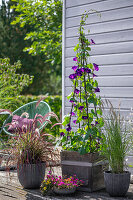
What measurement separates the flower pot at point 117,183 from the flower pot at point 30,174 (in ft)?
2.25

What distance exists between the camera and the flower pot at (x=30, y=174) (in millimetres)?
3082

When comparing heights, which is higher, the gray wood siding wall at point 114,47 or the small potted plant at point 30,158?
the gray wood siding wall at point 114,47

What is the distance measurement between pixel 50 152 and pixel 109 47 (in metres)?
1.50

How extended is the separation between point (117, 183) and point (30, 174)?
84 centimetres

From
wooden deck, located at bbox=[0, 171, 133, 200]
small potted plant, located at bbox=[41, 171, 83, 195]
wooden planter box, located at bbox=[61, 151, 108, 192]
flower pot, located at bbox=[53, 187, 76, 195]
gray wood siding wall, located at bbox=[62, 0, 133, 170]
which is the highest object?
gray wood siding wall, located at bbox=[62, 0, 133, 170]

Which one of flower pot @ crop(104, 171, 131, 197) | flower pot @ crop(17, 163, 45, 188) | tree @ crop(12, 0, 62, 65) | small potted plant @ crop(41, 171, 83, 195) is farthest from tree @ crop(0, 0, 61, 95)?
flower pot @ crop(104, 171, 131, 197)

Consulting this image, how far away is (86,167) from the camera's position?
9.93ft

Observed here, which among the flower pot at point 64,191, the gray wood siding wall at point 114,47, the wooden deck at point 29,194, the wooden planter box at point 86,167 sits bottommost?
the wooden deck at point 29,194

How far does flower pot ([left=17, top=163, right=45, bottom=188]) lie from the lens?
308 cm

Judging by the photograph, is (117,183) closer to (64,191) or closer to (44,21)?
(64,191)

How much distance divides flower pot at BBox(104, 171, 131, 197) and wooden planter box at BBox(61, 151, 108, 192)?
0.19 metres

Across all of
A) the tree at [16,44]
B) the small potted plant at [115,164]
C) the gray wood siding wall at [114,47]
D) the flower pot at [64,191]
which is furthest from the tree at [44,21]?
the tree at [16,44]

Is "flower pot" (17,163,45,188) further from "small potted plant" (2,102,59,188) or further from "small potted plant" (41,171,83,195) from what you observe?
"small potted plant" (41,171,83,195)

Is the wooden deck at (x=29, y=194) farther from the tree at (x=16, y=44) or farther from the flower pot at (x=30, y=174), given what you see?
the tree at (x=16, y=44)
